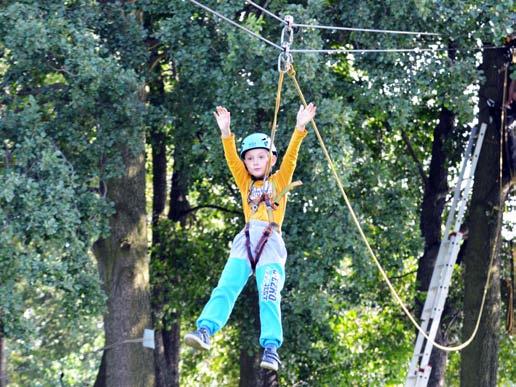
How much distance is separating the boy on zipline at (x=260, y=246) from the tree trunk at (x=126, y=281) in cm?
614

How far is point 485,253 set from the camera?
1472 cm

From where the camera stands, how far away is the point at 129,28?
1364 centimetres

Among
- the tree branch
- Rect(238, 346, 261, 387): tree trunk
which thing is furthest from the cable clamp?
the tree branch

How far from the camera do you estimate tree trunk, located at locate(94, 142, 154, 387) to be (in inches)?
550

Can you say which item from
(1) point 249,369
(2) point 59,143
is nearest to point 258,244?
(2) point 59,143

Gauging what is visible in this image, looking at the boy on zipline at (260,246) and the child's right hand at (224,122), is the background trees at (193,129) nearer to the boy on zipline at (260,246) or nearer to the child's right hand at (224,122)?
the child's right hand at (224,122)

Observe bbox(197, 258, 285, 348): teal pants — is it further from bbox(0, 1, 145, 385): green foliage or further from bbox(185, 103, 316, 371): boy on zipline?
bbox(0, 1, 145, 385): green foliage

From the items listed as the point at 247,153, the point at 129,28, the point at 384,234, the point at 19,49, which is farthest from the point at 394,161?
the point at 247,153

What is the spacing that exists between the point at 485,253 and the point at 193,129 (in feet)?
12.6

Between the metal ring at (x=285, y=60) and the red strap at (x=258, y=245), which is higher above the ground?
the metal ring at (x=285, y=60)

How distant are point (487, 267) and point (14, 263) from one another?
5.79m

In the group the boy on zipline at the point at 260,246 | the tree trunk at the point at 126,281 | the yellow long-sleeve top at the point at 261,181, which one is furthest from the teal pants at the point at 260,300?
the tree trunk at the point at 126,281

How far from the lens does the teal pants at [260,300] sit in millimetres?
→ 7448

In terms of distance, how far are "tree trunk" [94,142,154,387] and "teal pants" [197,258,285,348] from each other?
6.38 meters
